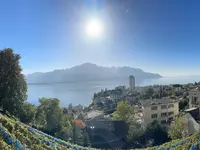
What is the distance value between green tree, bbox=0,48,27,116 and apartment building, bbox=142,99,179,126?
9875mm

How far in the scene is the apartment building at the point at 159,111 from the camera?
17.8 m

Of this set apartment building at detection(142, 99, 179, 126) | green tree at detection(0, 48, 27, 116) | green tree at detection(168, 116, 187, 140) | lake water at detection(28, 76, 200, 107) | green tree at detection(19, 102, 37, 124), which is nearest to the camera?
green tree at detection(0, 48, 27, 116)

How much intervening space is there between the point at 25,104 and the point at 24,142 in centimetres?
884

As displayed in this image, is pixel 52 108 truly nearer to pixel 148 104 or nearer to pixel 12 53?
pixel 12 53

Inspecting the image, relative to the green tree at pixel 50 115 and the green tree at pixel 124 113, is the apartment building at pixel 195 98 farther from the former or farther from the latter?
the green tree at pixel 50 115

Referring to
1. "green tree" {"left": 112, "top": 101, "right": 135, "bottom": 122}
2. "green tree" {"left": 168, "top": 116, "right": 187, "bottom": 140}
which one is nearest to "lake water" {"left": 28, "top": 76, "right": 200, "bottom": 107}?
"green tree" {"left": 112, "top": 101, "right": 135, "bottom": 122}

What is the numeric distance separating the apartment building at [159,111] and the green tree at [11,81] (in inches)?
389

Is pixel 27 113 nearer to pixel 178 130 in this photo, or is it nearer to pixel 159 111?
pixel 178 130

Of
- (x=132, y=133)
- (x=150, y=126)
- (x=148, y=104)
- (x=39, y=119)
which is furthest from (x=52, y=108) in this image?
(x=148, y=104)

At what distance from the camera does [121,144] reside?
1415 centimetres

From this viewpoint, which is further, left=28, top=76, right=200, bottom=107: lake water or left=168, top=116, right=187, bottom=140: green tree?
left=28, top=76, right=200, bottom=107: lake water

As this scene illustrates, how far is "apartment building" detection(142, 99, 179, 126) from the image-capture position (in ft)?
58.5

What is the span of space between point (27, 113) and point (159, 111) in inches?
417

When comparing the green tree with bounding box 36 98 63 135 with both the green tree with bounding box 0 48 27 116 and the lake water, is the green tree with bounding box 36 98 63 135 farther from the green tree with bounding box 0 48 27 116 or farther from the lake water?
the lake water
